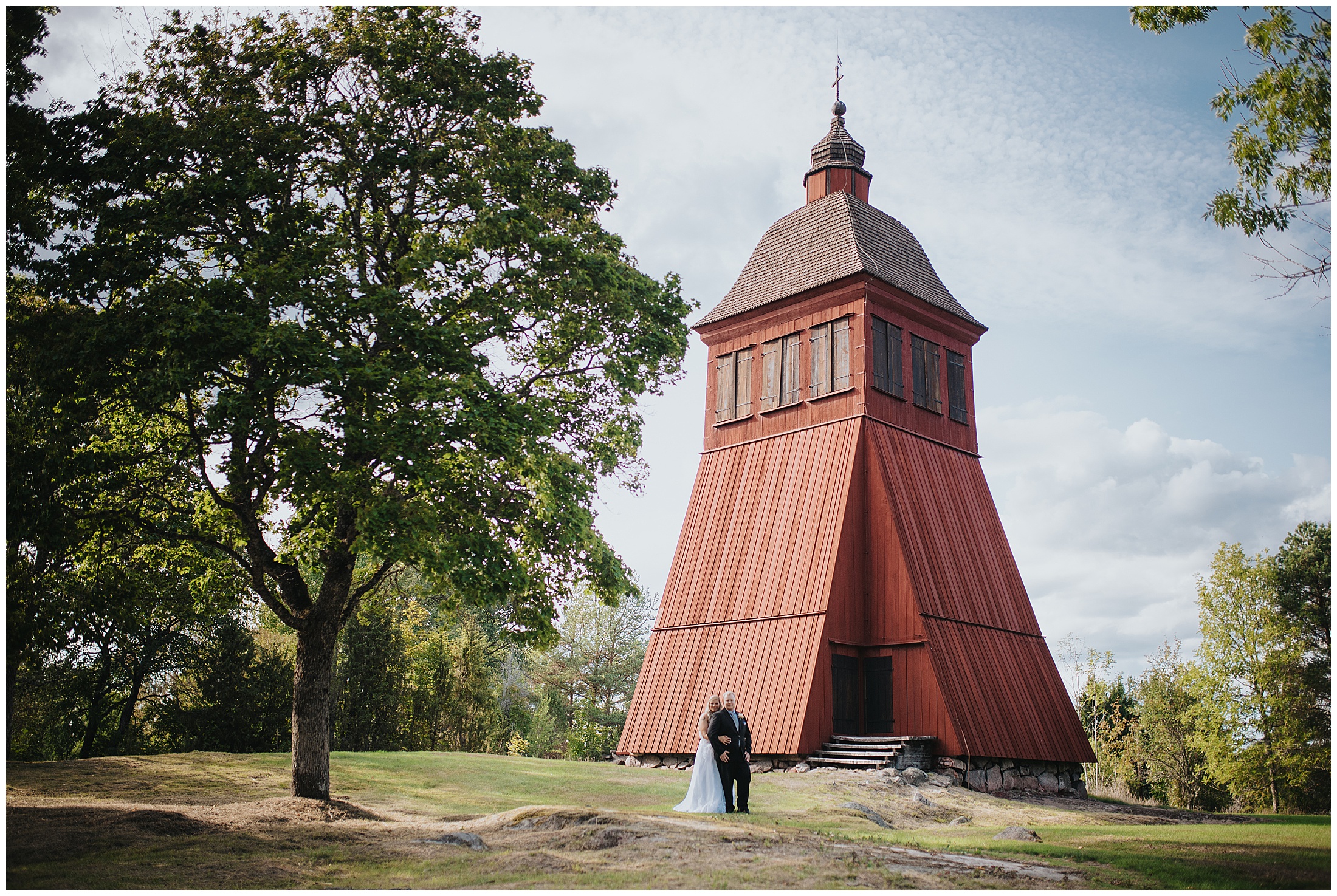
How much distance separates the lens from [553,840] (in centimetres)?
969

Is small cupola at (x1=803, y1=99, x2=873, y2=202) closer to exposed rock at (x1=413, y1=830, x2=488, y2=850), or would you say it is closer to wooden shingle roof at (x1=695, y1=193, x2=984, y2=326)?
wooden shingle roof at (x1=695, y1=193, x2=984, y2=326)

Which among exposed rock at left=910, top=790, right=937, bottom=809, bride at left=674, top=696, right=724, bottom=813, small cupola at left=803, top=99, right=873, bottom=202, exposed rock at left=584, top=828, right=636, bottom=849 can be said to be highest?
small cupola at left=803, top=99, right=873, bottom=202

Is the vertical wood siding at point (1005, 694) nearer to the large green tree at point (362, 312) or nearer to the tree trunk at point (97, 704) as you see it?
the large green tree at point (362, 312)

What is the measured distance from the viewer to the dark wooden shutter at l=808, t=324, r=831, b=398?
78.4ft

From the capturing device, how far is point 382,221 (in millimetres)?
14039

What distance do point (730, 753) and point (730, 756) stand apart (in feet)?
0.20

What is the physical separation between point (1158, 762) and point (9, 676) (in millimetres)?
30095

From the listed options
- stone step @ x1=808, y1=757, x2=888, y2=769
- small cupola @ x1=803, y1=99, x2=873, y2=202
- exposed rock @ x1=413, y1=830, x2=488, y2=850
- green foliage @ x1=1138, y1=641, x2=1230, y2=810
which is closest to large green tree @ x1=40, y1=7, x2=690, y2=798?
exposed rock @ x1=413, y1=830, x2=488, y2=850

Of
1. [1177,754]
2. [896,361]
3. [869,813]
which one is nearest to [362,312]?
[869,813]

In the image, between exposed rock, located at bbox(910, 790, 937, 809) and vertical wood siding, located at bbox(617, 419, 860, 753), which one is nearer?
exposed rock, located at bbox(910, 790, 937, 809)

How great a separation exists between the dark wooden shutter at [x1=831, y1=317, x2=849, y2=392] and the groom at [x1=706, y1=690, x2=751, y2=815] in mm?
11901

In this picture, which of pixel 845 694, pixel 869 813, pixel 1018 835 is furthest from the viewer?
pixel 845 694

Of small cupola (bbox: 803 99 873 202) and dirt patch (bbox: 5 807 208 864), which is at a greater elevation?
small cupola (bbox: 803 99 873 202)

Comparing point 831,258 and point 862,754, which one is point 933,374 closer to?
point 831,258
